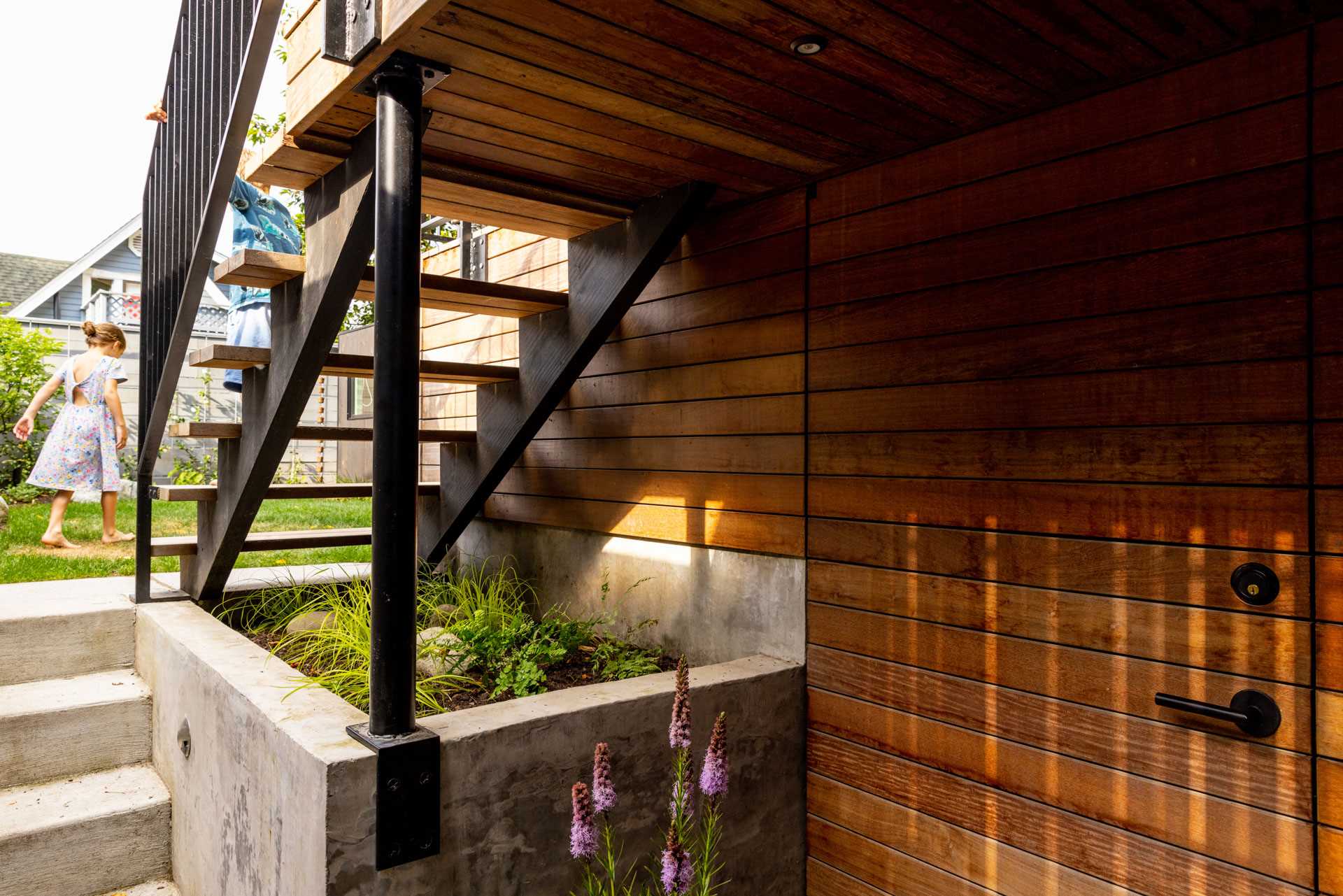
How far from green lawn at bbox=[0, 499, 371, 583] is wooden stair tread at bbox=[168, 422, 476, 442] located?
5.40 feet

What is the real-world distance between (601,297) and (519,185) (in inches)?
19.6

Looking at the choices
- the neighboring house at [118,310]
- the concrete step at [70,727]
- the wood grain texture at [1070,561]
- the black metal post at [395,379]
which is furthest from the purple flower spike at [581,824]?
the neighboring house at [118,310]

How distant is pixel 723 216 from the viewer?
9.48 feet

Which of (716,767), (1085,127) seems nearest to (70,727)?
(716,767)

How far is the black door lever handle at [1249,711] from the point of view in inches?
64.2

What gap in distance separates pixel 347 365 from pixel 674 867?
197 cm

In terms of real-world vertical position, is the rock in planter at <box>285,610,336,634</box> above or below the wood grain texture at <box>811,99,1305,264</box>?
below

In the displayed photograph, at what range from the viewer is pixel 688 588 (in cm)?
297

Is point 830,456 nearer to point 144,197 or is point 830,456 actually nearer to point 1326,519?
point 1326,519

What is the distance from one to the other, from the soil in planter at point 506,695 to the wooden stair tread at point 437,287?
119 centimetres

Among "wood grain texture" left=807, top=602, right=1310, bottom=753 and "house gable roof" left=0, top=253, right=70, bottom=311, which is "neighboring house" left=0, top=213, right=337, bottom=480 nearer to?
"house gable roof" left=0, top=253, right=70, bottom=311

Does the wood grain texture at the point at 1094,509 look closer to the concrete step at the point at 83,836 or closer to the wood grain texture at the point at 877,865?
the wood grain texture at the point at 877,865

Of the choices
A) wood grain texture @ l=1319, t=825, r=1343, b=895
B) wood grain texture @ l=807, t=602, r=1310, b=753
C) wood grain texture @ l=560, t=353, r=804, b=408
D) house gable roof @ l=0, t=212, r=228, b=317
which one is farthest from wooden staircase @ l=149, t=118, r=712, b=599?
house gable roof @ l=0, t=212, r=228, b=317

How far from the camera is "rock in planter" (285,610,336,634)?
3107mm
